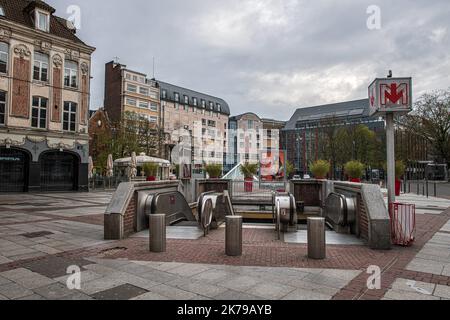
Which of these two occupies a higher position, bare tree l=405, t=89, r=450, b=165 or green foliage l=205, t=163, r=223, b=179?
bare tree l=405, t=89, r=450, b=165

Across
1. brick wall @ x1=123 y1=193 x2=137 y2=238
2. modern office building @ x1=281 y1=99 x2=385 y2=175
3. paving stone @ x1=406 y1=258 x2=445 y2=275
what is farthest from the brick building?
modern office building @ x1=281 y1=99 x2=385 y2=175

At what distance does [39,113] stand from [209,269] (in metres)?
25.5

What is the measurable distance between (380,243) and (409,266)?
4.44 feet

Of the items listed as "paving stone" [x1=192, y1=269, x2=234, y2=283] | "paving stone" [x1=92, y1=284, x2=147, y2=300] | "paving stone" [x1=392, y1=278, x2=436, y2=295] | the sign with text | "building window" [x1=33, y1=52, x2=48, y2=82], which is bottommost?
"paving stone" [x1=92, y1=284, x2=147, y2=300]

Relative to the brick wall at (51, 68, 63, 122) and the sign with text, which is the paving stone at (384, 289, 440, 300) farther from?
the brick wall at (51, 68, 63, 122)

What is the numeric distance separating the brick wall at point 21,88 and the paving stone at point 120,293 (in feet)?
81.1

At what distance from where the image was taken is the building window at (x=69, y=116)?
2786cm

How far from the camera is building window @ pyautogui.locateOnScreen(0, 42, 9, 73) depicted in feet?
79.0

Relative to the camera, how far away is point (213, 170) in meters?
18.0

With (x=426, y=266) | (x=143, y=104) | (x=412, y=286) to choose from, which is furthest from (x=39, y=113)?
(x=143, y=104)

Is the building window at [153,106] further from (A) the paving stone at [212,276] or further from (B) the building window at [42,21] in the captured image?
(A) the paving stone at [212,276]

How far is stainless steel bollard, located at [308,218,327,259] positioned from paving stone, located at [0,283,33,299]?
485cm
